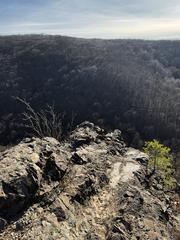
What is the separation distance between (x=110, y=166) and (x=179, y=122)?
116 meters

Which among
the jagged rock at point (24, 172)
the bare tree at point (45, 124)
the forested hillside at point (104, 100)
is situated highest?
the jagged rock at point (24, 172)

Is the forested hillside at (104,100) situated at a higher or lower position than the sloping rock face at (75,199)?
lower

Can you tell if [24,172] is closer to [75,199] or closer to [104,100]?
[75,199]

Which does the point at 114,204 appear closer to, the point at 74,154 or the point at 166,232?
the point at 166,232

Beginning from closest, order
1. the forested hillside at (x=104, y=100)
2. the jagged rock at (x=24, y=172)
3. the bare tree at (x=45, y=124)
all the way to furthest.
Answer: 1. the jagged rock at (x=24, y=172)
2. the bare tree at (x=45, y=124)
3. the forested hillside at (x=104, y=100)

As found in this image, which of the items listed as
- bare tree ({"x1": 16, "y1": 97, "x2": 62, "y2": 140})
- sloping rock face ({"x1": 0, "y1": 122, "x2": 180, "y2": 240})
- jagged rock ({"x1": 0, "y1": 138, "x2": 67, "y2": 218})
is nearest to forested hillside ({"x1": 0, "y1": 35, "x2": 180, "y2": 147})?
bare tree ({"x1": 16, "y1": 97, "x2": 62, "y2": 140})

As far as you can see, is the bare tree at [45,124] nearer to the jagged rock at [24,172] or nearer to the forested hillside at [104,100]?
the jagged rock at [24,172]

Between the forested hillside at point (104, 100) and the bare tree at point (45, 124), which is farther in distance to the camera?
the forested hillside at point (104, 100)

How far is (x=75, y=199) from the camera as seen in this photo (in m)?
24.1

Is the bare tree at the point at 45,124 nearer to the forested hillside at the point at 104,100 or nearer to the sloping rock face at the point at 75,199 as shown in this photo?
the sloping rock face at the point at 75,199

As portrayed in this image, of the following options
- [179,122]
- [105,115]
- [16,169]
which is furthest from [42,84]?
[16,169]

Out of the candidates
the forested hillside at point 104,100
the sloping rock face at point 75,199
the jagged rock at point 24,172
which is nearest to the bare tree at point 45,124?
the sloping rock face at point 75,199

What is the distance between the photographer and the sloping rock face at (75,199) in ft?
67.9

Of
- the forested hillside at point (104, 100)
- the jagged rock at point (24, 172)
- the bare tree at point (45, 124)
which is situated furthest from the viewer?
the forested hillside at point (104, 100)
